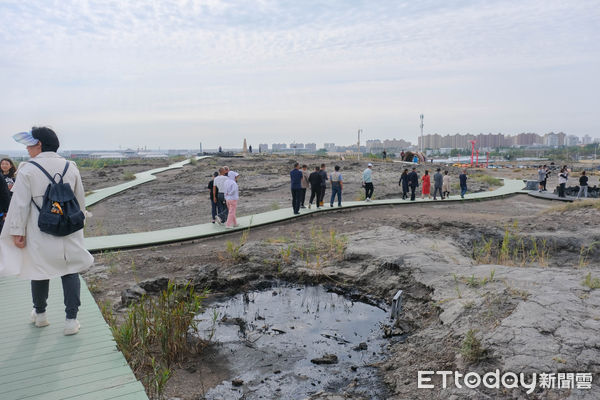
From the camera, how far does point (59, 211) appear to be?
3.56 metres

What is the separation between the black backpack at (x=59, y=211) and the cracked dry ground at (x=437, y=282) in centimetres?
175

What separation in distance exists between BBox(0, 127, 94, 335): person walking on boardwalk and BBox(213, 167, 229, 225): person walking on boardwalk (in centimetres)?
620

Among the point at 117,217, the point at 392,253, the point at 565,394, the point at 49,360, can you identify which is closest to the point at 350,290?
the point at 392,253

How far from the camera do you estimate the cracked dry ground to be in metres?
3.65

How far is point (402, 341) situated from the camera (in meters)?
4.82

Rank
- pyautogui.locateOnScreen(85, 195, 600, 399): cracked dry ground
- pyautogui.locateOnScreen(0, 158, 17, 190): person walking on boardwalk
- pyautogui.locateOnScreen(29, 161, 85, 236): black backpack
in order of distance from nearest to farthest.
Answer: pyautogui.locateOnScreen(29, 161, 85, 236): black backpack
pyautogui.locateOnScreen(85, 195, 600, 399): cracked dry ground
pyautogui.locateOnScreen(0, 158, 17, 190): person walking on boardwalk

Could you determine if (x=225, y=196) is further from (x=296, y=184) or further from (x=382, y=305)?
(x=382, y=305)

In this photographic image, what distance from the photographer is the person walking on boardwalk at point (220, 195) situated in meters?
10.1

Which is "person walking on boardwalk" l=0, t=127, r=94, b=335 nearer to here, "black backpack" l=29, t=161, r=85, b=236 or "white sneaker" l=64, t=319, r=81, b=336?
"black backpack" l=29, t=161, r=85, b=236

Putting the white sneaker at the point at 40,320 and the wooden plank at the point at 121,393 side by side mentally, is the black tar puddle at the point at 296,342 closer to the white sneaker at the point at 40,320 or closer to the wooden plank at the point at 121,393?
the wooden plank at the point at 121,393

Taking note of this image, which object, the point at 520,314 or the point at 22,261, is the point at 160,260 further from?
the point at 520,314

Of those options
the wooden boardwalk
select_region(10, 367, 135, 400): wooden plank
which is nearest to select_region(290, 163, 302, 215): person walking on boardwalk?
the wooden boardwalk

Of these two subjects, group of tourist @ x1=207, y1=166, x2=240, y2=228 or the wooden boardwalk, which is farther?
group of tourist @ x1=207, y1=166, x2=240, y2=228

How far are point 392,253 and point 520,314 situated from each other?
330 centimetres
